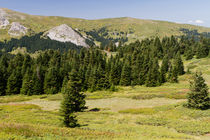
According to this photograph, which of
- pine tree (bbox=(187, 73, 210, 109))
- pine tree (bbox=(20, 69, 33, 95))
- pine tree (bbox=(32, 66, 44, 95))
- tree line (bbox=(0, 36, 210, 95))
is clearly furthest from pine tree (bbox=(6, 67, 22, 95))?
pine tree (bbox=(187, 73, 210, 109))

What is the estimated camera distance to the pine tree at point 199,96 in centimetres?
3300

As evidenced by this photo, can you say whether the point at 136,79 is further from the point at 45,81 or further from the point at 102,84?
the point at 45,81

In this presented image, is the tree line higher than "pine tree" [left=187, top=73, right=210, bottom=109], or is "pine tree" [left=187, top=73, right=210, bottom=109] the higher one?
"pine tree" [left=187, top=73, right=210, bottom=109]

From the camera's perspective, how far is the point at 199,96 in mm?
33781

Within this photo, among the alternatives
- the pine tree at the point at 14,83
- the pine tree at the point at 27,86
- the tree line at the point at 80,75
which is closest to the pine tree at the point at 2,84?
the tree line at the point at 80,75

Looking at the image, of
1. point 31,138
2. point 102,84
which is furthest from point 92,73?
point 31,138

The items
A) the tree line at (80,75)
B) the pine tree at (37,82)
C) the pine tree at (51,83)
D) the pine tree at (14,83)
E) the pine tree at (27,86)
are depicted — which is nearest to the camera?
the pine tree at (27,86)

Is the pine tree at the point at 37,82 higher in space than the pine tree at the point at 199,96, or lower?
lower

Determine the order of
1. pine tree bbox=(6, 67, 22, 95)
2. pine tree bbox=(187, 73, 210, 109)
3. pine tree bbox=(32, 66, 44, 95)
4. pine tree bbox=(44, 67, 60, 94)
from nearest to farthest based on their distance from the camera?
pine tree bbox=(187, 73, 210, 109) → pine tree bbox=(32, 66, 44, 95) → pine tree bbox=(6, 67, 22, 95) → pine tree bbox=(44, 67, 60, 94)

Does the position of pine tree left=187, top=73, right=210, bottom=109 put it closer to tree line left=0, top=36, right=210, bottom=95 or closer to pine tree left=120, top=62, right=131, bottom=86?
tree line left=0, top=36, right=210, bottom=95

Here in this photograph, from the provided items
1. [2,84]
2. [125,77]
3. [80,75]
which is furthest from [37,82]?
[125,77]

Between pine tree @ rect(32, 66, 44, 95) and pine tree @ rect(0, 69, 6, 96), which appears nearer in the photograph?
pine tree @ rect(32, 66, 44, 95)

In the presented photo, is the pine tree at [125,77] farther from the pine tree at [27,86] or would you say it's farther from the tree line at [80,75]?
the pine tree at [27,86]

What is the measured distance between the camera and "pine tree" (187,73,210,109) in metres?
33.0
